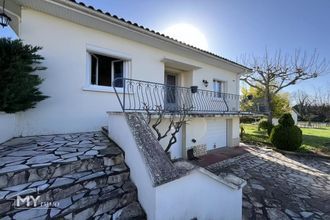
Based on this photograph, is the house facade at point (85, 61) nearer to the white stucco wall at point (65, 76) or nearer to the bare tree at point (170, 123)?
the white stucco wall at point (65, 76)

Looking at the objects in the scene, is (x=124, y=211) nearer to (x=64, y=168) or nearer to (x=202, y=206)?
(x=64, y=168)

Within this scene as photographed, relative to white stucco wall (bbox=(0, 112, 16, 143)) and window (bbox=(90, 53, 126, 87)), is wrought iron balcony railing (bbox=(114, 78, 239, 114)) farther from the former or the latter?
white stucco wall (bbox=(0, 112, 16, 143))

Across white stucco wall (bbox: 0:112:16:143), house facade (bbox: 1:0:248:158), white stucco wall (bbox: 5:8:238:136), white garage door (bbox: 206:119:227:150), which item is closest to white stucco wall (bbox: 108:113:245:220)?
white stucco wall (bbox: 5:8:238:136)

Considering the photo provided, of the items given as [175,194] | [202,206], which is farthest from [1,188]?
→ [202,206]

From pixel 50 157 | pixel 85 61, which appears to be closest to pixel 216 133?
pixel 85 61

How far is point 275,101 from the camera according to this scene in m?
21.8

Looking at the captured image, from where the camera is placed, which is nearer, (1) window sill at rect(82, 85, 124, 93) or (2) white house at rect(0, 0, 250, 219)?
(2) white house at rect(0, 0, 250, 219)

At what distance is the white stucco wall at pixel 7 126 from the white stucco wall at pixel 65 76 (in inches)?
8.8

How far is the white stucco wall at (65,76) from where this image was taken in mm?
5859

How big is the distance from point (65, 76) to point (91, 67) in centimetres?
121

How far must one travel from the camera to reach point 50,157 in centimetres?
375

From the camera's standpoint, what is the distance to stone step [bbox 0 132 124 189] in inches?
122

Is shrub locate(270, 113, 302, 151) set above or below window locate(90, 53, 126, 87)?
below

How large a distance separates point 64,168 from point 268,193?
A: 19.1 feet
